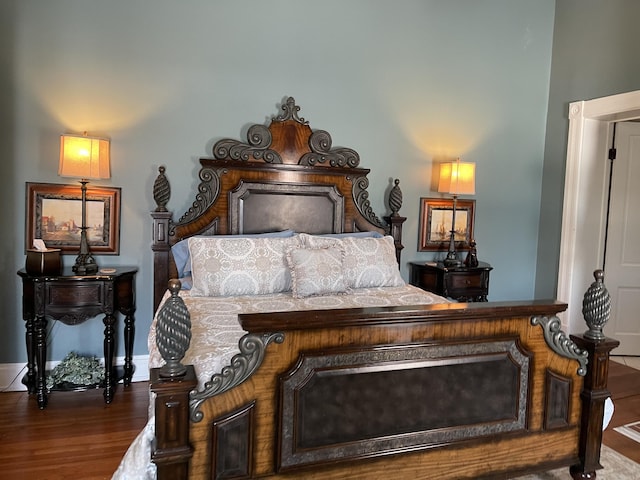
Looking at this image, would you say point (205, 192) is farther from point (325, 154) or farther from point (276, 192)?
point (325, 154)

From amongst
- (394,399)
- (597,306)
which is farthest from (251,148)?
(597,306)

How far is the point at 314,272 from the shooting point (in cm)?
276

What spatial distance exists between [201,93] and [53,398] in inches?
89.7

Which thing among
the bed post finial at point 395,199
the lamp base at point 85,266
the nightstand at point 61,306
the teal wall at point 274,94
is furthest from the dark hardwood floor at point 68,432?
the bed post finial at point 395,199

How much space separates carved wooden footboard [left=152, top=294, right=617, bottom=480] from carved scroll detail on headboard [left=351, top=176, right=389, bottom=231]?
1.91 meters

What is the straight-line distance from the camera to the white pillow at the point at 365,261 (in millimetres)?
3012

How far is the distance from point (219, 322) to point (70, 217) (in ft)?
5.50

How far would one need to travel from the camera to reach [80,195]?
3143mm

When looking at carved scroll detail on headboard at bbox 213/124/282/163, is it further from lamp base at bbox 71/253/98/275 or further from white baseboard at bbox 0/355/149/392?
white baseboard at bbox 0/355/149/392

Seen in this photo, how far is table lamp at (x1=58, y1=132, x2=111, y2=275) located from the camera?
287cm

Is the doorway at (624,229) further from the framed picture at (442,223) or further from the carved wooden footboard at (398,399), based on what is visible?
the carved wooden footboard at (398,399)

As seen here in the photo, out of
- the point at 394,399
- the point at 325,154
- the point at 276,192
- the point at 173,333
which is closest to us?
the point at 173,333

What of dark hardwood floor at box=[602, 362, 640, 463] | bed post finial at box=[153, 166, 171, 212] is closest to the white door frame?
dark hardwood floor at box=[602, 362, 640, 463]

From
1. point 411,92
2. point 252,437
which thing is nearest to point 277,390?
point 252,437
